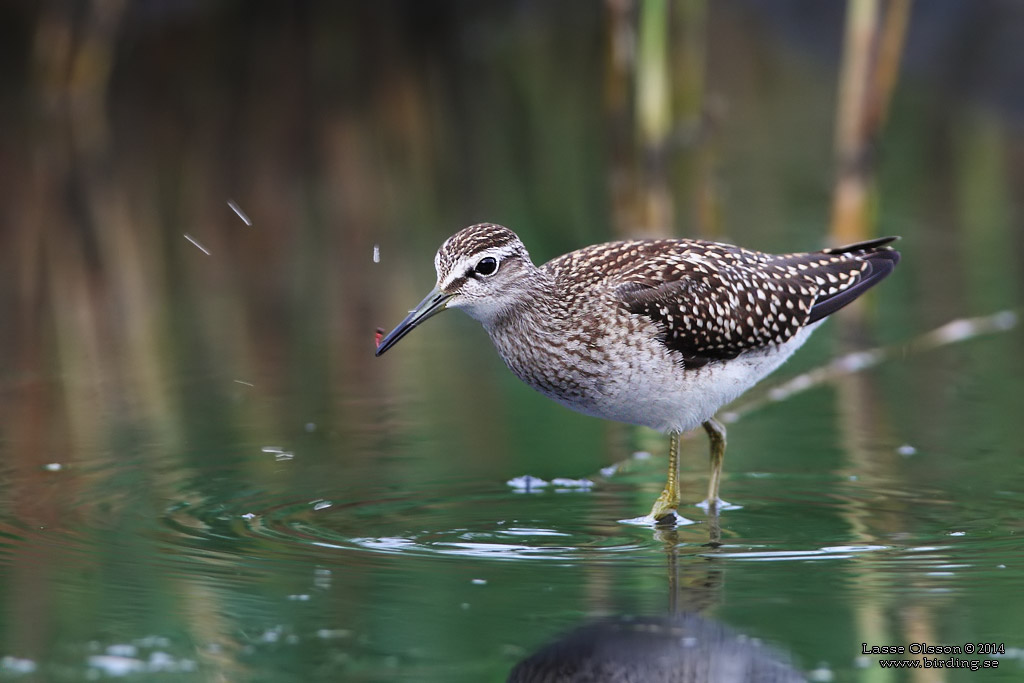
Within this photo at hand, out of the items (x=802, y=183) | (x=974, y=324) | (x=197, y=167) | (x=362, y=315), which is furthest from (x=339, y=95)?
(x=974, y=324)

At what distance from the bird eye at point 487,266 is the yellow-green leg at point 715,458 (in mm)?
1469

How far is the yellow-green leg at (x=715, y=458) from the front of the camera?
332 inches

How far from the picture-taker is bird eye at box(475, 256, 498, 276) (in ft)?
26.7

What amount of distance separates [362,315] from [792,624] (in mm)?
7210

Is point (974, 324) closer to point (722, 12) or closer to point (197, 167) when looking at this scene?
point (197, 167)

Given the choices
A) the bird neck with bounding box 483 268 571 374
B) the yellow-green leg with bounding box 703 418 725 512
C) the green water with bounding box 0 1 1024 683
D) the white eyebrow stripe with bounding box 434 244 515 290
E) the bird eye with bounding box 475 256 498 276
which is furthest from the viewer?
the yellow-green leg with bounding box 703 418 725 512

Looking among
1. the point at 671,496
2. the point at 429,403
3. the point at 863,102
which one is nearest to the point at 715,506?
the point at 671,496

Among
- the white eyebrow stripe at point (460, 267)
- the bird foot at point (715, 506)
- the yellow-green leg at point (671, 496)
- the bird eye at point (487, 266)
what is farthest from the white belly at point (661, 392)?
the white eyebrow stripe at point (460, 267)

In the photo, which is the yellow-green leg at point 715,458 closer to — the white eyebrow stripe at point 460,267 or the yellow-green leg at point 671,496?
the yellow-green leg at point 671,496

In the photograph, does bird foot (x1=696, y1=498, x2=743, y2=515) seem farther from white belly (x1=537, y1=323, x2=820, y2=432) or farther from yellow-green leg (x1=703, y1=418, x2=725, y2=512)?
white belly (x1=537, y1=323, x2=820, y2=432)

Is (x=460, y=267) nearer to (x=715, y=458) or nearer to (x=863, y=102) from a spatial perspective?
(x=715, y=458)

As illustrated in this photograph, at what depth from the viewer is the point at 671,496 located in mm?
8219

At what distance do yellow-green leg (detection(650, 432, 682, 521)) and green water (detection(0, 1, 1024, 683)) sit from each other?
12 cm

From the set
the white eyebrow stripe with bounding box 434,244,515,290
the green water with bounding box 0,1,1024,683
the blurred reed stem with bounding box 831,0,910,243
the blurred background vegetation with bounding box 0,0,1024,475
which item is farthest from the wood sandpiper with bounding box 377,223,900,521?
the blurred reed stem with bounding box 831,0,910,243
